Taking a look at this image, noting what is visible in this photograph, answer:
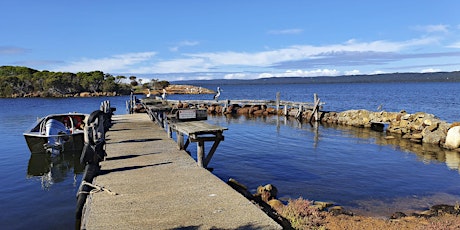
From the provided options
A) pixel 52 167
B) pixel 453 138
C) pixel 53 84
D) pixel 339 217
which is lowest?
pixel 52 167

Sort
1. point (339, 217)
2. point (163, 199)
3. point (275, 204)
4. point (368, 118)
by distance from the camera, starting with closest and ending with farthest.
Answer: point (163, 199) → point (339, 217) → point (275, 204) → point (368, 118)

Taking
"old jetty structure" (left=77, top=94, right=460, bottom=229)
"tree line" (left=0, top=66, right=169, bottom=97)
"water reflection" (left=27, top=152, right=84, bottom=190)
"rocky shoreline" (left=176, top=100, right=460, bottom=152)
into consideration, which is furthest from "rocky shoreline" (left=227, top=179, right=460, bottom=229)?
"tree line" (left=0, top=66, right=169, bottom=97)

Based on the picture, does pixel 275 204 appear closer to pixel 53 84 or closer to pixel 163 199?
pixel 163 199

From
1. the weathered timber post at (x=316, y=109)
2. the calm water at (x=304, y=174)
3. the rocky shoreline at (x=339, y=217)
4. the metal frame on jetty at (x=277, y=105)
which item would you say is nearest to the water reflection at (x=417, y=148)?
the calm water at (x=304, y=174)

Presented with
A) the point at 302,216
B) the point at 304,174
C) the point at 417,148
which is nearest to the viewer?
the point at 302,216

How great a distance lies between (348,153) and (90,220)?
14653 mm

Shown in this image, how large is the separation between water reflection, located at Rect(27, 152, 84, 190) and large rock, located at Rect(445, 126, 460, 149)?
18.4 metres

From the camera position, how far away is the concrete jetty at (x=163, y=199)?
19.4 ft

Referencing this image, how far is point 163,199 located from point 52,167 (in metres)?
11.0

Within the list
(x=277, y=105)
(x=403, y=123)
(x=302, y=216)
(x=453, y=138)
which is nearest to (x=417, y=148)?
(x=453, y=138)

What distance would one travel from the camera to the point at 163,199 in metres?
7.14

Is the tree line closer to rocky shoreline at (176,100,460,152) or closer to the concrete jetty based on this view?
rocky shoreline at (176,100,460,152)

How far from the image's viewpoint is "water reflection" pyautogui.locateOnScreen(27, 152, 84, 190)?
14.2 metres

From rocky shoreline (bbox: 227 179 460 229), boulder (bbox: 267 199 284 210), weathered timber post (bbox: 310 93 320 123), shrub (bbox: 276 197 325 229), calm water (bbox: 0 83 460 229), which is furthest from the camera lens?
weathered timber post (bbox: 310 93 320 123)
